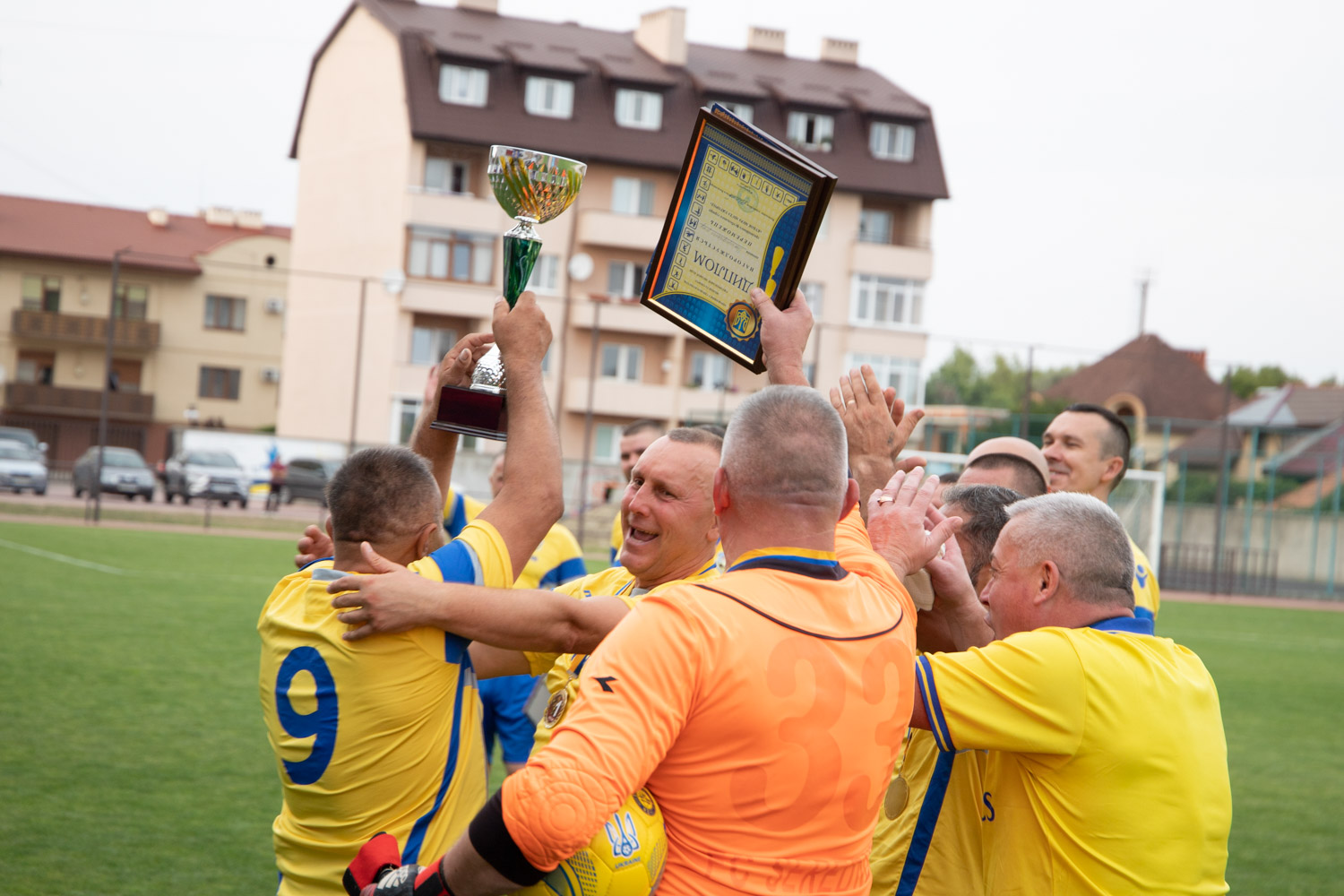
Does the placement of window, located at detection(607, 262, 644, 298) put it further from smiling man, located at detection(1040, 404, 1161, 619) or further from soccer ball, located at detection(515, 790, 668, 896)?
soccer ball, located at detection(515, 790, 668, 896)

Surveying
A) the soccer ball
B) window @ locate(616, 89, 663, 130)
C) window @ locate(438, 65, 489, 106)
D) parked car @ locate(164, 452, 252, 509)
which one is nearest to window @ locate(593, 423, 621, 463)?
window @ locate(616, 89, 663, 130)

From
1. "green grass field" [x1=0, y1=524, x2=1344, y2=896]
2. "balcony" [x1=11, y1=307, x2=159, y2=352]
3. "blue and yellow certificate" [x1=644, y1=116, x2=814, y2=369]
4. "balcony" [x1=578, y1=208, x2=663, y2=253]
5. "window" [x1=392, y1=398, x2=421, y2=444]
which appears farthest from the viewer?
"balcony" [x1=11, y1=307, x2=159, y2=352]

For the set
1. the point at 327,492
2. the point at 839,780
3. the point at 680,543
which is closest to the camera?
the point at 839,780

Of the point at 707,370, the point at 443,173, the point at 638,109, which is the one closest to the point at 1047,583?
the point at 443,173

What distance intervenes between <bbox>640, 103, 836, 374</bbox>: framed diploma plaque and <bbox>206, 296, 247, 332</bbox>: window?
50310mm

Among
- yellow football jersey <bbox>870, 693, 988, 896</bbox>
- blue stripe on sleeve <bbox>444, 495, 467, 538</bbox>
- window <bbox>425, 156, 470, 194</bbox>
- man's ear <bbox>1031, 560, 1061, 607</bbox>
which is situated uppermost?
window <bbox>425, 156, 470, 194</bbox>

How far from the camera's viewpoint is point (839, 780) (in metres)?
2.24

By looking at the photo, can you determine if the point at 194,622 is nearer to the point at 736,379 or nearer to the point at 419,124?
the point at 419,124

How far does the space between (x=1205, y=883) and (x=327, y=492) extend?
2371 mm

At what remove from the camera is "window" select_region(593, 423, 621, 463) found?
39719 millimetres

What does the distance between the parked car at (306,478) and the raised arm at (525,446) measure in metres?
30.4

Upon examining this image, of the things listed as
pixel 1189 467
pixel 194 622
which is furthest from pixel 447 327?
pixel 1189 467

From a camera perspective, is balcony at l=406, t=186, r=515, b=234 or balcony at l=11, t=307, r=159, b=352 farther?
balcony at l=11, t=307, r=159, b=352

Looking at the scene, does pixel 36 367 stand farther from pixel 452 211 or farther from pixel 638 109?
pixel 638 109
